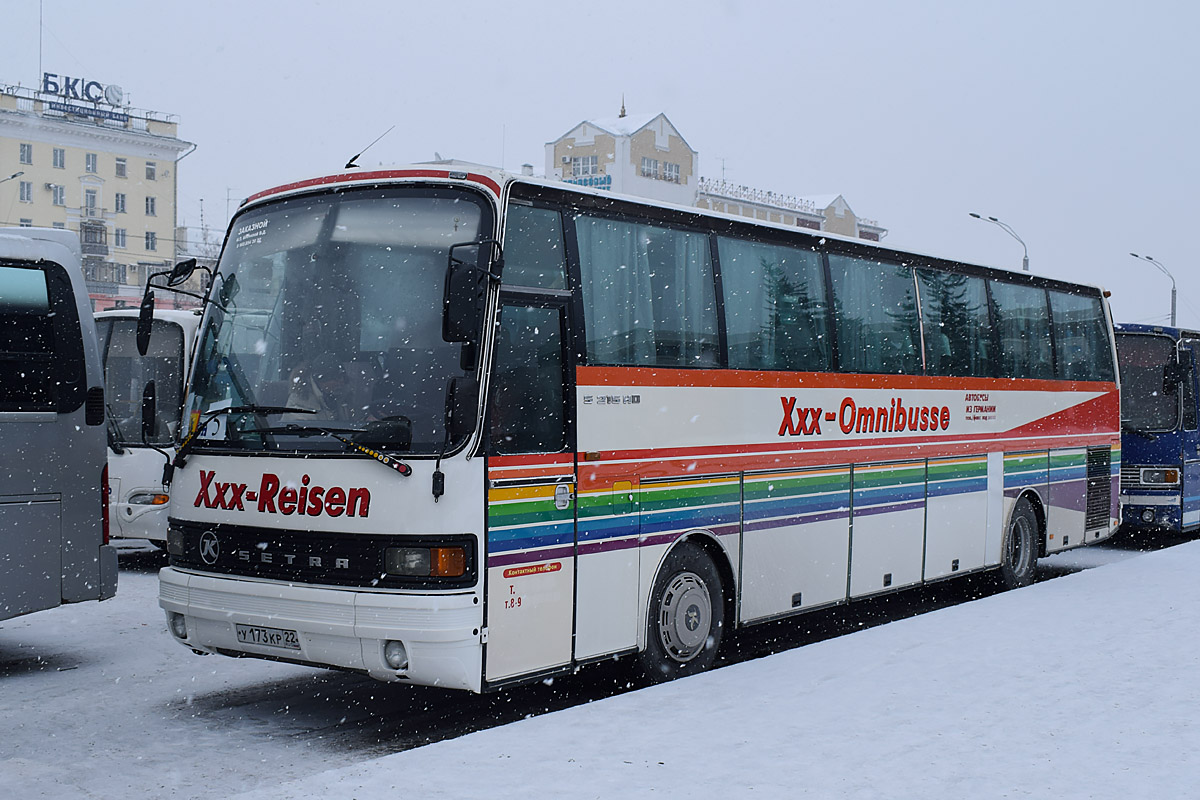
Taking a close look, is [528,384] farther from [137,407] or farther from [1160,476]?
[1160,476]

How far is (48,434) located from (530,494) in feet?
12.5

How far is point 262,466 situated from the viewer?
748 centimetres

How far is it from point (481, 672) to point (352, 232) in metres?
2.64

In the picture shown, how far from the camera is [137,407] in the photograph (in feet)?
47.9

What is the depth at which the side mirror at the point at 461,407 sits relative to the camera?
6902 millimetres

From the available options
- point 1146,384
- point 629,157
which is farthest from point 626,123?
point 1146,384

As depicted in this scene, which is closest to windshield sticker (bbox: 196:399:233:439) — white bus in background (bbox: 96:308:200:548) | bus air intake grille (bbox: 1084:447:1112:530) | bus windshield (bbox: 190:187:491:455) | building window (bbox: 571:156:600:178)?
bus windshield (bbox: 190:187:491:455)

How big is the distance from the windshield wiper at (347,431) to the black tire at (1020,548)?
8.51m

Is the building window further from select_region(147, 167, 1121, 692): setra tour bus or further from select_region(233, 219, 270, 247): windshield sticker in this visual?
select_region(233, 219, 270, 247): windshield sticker

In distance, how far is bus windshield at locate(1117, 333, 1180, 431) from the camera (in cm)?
1808

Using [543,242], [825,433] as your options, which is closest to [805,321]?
[825,433]

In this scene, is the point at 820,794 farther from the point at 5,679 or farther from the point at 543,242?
the point at 5,679

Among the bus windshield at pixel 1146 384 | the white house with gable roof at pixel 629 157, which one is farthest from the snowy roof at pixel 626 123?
the bus windshield at pixel 1146 384

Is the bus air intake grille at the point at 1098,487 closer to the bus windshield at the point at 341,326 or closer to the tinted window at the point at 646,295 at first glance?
the tinted window at the point at 646,295
